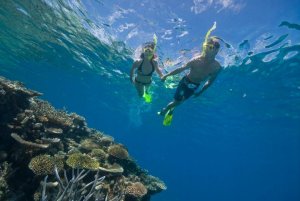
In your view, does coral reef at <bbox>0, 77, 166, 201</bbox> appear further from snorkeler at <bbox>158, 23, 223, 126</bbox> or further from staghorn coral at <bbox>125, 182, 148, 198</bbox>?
snorkeler at <bbox>158, 23, 223, 126</bbox>

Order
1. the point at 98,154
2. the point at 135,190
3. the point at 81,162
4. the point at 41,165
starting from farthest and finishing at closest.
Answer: the point at 98,154, the point at 135,190, the point at 81,162, the point at 41,165

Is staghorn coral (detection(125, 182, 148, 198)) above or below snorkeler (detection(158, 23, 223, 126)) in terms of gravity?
below

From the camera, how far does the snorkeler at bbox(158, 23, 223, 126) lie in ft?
31.8

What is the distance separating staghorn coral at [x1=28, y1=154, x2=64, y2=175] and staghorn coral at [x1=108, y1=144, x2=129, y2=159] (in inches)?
85.8

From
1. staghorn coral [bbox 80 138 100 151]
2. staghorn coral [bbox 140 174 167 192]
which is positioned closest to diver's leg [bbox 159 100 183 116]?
staghorn coral [bbox 140 174 167 192]

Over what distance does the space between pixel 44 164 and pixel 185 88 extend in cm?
628

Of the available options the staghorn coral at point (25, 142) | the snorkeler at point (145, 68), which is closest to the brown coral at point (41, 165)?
the staghorn coral at point (25, 142)

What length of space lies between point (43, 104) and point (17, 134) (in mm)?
2594

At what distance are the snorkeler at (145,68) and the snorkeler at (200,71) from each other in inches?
28.7

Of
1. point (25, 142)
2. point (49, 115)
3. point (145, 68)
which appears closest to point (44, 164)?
point (25, 142)

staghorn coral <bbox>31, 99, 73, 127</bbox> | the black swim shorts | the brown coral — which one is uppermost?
the black swim shorts

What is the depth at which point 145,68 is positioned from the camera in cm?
1095

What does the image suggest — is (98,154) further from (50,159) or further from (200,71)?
(200,71)

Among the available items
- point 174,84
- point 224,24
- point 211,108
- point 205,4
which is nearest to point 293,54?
point 224,24
